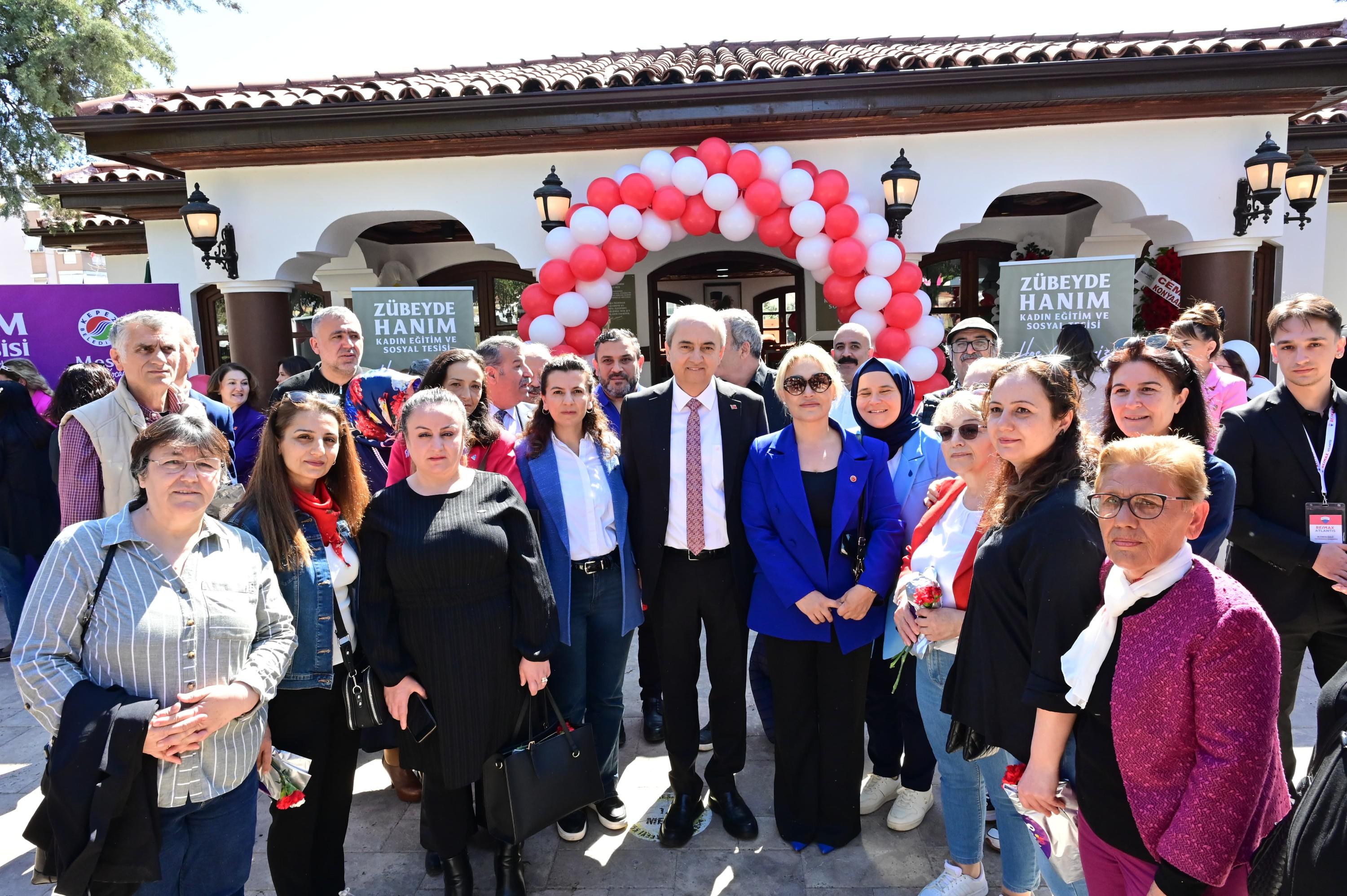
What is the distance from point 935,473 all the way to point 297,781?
2527mm

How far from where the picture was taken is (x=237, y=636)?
2035 mm

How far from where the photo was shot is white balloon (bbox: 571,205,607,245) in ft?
20.6

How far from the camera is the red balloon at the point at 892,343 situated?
6.20m

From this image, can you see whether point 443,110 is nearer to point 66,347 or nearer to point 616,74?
point 616,74

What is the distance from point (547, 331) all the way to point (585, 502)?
11.5ft

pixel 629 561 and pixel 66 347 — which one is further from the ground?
pixel 66 347

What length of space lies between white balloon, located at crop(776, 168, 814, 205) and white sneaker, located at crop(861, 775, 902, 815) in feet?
15.4

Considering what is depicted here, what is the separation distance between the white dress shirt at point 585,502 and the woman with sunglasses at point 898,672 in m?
1.13

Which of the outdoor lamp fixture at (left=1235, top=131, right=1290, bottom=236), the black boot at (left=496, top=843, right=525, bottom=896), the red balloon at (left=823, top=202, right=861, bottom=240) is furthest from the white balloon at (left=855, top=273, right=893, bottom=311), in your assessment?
the black boot at (left=496, top=843, right=525, bottom=896)

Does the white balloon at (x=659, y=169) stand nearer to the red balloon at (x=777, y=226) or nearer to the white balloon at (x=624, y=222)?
the white balloon at (x=624, y=222)

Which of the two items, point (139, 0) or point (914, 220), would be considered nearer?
point (914, 220)

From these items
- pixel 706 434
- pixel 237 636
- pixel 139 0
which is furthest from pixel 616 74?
pixel 139 0

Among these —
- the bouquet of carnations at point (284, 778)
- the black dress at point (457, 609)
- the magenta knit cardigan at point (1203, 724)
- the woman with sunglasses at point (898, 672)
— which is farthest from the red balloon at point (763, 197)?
the bouquet of carnations at point (284, 778)

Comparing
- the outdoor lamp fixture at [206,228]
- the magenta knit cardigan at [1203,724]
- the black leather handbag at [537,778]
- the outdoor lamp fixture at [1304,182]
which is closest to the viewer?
the magenta knit cardigan at [1203,724]
